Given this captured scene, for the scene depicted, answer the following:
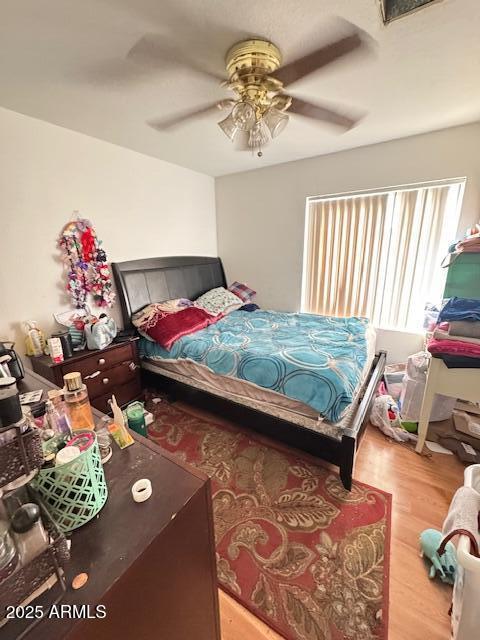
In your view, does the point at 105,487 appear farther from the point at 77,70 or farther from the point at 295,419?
the point at 77,70

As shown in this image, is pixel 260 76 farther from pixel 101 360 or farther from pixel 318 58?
pixel 101 360

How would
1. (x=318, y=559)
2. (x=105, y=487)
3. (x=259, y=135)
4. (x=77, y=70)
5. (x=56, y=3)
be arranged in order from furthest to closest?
(x=259, y=135) → (x=77, y=70) → (x=318, y=559) → (x=56, y=3) → (x=105, y=487)

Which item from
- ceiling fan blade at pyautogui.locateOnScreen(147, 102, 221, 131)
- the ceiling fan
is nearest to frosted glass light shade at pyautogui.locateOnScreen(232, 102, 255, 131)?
the ceiling fan

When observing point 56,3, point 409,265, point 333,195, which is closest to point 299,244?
point 333,195

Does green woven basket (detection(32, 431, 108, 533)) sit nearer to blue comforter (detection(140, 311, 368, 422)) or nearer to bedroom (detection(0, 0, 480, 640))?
bedroom (detection(0, 0, 480, 640))

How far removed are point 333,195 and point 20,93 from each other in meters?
2.73

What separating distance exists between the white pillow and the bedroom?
130mm

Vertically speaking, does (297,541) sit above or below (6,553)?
below

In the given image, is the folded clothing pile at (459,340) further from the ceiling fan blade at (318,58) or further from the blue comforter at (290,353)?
the ceiling fan blade at (318,58)

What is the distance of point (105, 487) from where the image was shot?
26.3 inches

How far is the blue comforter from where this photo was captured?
164 centimetres

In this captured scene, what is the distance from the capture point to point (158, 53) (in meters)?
1.32

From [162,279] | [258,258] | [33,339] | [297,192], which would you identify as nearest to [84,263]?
[33,339]

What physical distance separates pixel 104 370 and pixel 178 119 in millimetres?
2042
